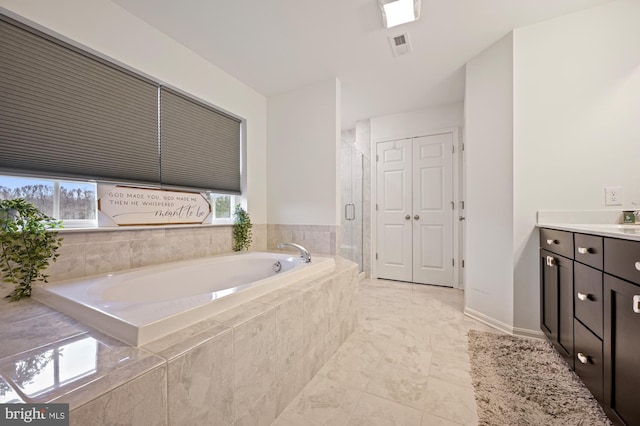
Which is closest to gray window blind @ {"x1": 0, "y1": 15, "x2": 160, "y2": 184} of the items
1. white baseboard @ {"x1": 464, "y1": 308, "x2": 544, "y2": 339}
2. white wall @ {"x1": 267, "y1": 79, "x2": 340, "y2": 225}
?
white wall @ {"x1": 267, "y1": 79, "x2": 340, "y2": 225}

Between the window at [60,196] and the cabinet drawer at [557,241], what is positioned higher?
the window at [60,196]

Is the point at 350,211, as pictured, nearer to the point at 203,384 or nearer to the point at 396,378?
the point at 396,378

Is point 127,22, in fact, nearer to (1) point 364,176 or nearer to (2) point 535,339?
(1) point 364,176

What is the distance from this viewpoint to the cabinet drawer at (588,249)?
1.16 meters

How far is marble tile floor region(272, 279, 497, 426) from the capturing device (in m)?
1.19

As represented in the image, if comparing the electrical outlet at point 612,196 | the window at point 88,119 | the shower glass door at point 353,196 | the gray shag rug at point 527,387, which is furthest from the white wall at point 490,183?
the window at point 88,119

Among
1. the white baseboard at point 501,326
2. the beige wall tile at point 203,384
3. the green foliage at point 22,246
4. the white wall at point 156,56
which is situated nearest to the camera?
the beige wall tile at point 203,384

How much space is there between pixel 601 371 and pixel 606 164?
140 centimetres

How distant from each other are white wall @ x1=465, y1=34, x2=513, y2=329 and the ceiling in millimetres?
242

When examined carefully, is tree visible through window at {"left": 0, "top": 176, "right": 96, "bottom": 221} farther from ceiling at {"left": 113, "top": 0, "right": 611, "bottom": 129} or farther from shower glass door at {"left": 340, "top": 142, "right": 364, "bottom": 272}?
shower glass door at {"left": 340, "top": 142, "right": 364, "bottom": 272}

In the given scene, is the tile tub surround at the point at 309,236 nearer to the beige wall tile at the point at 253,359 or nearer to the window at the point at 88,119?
the window at the point at 88,119

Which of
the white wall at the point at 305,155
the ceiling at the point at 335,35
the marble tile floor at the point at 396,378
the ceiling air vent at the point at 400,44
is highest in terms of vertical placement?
the ceiling at the point at 335,35

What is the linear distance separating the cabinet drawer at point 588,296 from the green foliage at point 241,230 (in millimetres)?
2447

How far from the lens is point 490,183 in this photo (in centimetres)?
213
